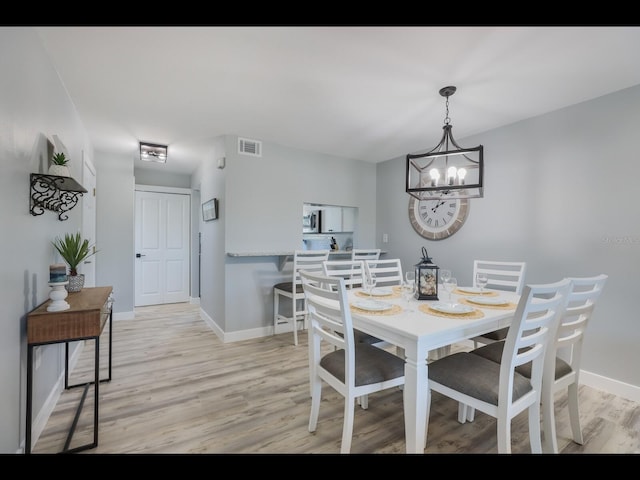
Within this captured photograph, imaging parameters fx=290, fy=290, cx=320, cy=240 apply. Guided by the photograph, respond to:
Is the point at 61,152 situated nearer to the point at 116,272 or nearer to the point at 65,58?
the point at 65,58

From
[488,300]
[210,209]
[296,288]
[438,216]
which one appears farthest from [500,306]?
[210,209]

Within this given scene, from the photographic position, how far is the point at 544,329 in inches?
56.3

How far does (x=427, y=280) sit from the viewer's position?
202cm

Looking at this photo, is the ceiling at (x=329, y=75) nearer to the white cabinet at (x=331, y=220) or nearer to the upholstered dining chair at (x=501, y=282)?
the upholstered dining chair at (x=501, y=282)

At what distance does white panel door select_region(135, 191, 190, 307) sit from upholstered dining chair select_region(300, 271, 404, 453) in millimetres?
4262

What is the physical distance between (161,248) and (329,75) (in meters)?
4.40

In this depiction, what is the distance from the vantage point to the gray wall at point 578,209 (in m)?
2.26

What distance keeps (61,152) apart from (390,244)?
3.70 m

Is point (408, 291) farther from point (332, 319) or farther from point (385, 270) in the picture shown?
point (332, 319)

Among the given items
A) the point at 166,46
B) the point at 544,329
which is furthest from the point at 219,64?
the point at 544,329

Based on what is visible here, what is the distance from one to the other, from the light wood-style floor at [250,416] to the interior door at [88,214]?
1.01 m

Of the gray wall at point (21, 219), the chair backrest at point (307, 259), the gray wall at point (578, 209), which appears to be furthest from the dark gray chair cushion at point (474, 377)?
the gray wall at point (21, 219)

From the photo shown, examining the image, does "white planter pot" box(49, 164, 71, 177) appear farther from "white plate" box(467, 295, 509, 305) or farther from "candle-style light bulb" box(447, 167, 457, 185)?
"white plate" box(467, 295, 509, 305)
